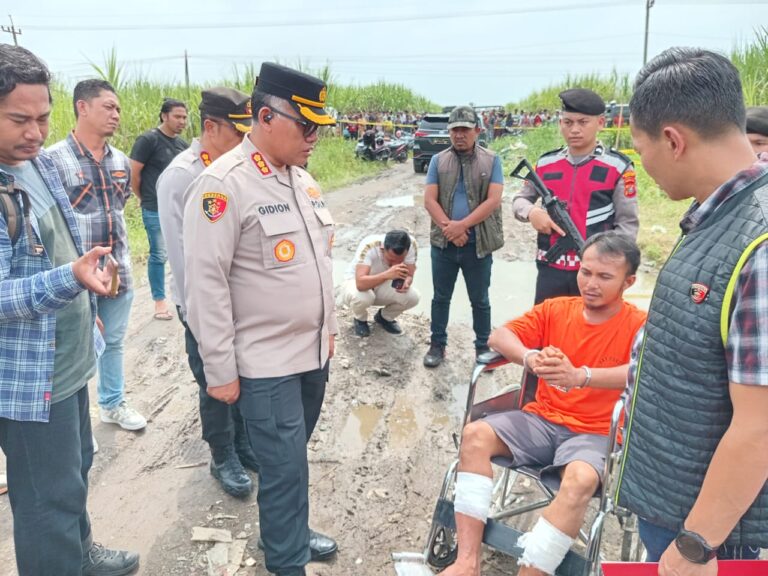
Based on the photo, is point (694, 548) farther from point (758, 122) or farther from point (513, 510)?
point (758, 122)

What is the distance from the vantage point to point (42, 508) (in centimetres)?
175

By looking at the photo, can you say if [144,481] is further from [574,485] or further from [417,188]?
[417,188]

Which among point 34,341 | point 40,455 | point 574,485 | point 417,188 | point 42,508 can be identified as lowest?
point 417,188

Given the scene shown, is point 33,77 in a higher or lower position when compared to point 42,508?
higher

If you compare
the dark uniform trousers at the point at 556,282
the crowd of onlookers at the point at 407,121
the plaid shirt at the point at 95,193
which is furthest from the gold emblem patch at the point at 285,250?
the crowd of onlookers at the point at 407,121

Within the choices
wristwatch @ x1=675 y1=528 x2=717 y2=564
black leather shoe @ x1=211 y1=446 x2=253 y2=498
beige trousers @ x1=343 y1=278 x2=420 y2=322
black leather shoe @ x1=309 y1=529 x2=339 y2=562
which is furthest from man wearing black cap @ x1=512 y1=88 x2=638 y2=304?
wristwatch @ x1=675 y1=528 x2=717 y2=564

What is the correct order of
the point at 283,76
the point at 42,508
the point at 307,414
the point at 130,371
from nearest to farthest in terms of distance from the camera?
the point at 42,508 < the point at 283,76 < the point at 307,414 < the point at 130,371

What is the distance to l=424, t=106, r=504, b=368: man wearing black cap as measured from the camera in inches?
162

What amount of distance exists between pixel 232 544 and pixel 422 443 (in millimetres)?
1313

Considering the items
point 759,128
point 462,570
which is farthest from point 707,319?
point 759,128

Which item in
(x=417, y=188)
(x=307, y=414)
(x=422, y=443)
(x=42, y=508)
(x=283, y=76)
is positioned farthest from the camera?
(x=417, y=188)

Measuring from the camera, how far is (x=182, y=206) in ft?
8.71

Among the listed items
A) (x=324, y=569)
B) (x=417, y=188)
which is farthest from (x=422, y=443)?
(x=417, y=188)

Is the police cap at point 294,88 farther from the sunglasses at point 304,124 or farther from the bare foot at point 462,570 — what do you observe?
the bare foot at point 462,570
